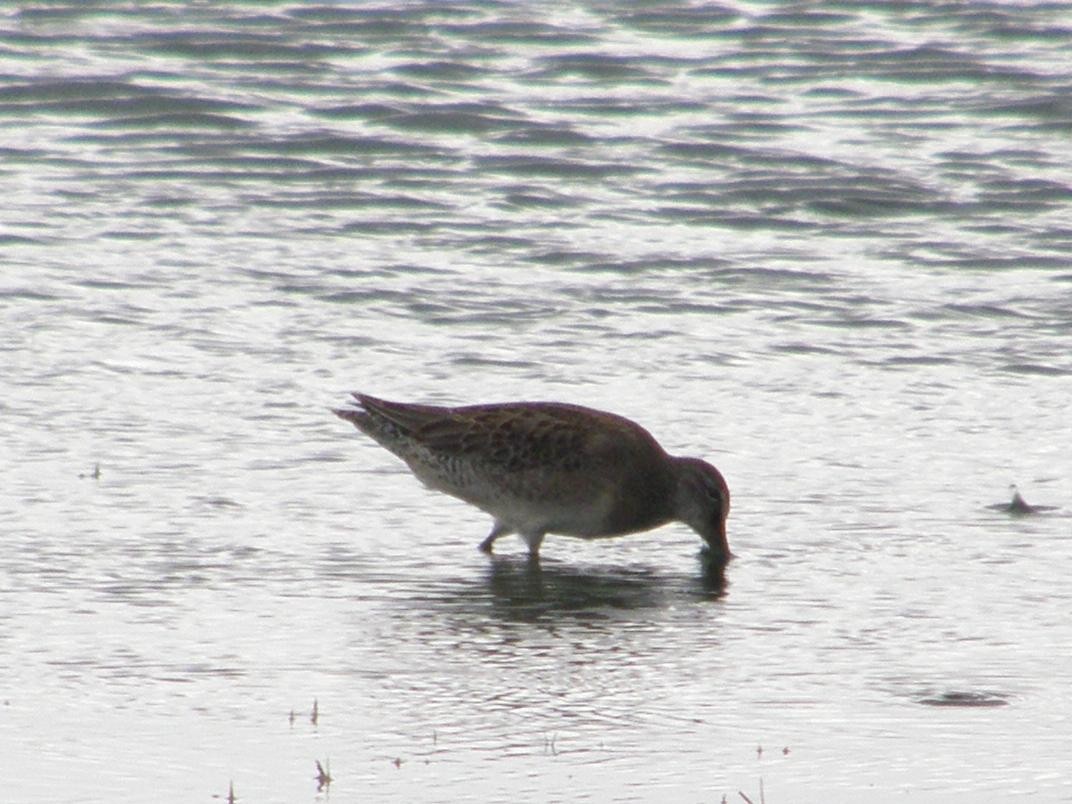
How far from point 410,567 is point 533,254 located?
19.3 ft

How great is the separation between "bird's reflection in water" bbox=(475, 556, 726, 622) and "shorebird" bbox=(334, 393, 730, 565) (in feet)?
0.61

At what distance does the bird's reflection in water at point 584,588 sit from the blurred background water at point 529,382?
29mm

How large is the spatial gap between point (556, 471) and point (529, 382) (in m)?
2.08

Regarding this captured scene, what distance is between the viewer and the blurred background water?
21.0 feet

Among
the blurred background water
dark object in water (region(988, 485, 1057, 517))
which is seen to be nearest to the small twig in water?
the blurred background water

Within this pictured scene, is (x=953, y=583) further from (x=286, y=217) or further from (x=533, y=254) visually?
(x=286, y=217)

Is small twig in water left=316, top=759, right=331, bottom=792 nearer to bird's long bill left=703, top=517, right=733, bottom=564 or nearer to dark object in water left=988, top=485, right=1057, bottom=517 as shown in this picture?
bird's long bill left=703, top=517, right=733, bottom=564

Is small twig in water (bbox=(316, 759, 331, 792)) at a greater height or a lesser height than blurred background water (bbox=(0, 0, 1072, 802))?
greater

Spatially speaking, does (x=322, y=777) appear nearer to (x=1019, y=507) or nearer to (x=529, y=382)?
(x=1019, y=507)

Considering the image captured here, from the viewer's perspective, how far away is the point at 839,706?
6.62 m

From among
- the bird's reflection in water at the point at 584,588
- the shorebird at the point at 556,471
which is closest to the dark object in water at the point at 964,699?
the bird's reflection in water at the point at 584,588

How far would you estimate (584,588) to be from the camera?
8359 millimetres

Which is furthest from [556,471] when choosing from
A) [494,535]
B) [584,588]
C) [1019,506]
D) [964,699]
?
[964,699]

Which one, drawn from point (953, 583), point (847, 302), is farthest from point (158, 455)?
point (847, 302)
